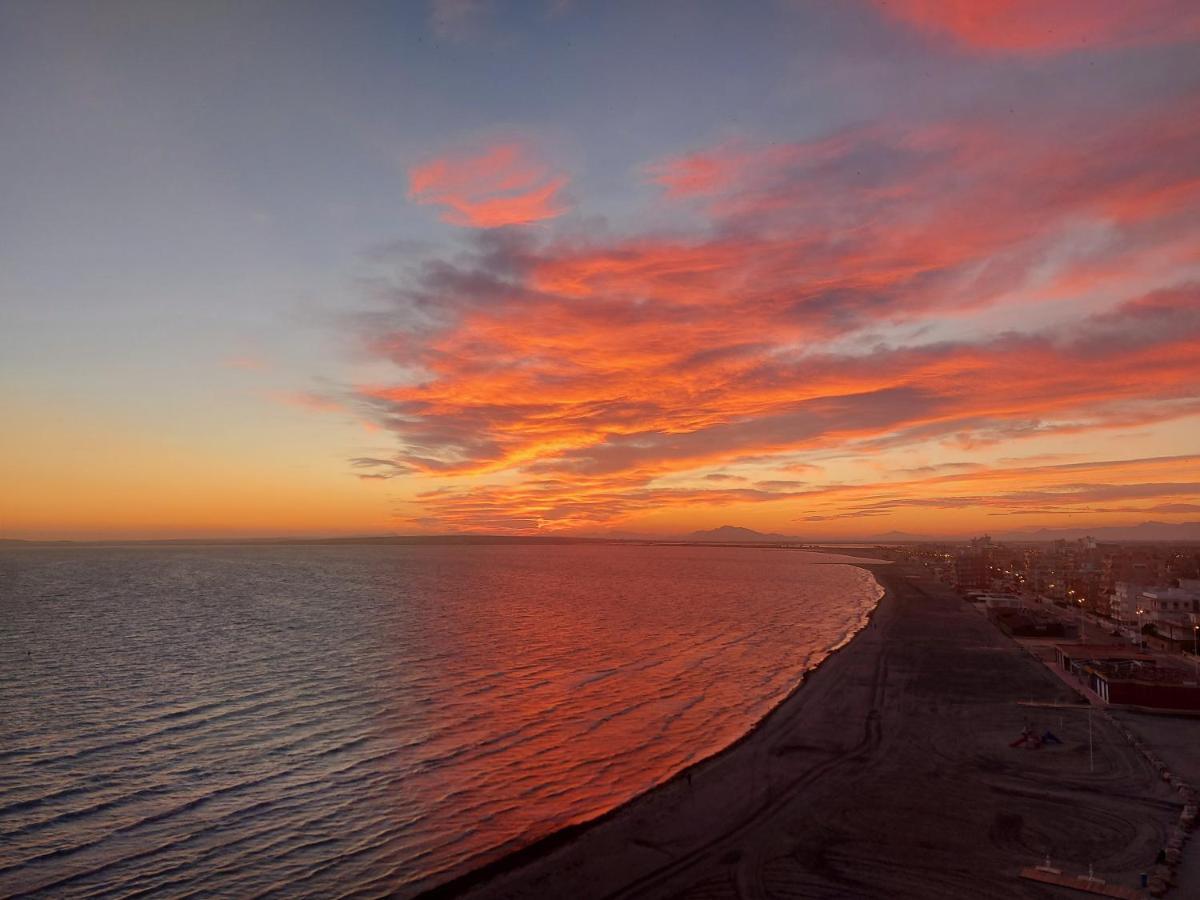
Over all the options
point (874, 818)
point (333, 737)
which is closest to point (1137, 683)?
point (874, 818)

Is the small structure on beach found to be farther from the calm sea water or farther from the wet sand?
the calm sea water

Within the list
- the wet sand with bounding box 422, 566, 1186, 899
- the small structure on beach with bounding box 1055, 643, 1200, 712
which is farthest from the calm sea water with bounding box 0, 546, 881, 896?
the small structure on beach with bounding box 1055, 643, 1200, 712

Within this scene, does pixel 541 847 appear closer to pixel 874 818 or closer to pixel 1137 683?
pixel 874 818

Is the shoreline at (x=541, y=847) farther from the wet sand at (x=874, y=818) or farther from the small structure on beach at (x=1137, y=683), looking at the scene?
the small structure on beach at (x=1137, y=683)

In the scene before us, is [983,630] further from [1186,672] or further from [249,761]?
[249,761]

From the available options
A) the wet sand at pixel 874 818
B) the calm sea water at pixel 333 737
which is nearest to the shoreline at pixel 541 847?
the wet sand at pixel 874 818

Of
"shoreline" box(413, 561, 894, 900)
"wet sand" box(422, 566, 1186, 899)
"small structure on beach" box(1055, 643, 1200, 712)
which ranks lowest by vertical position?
"shoreline" box(413, 561, 894, 900)
